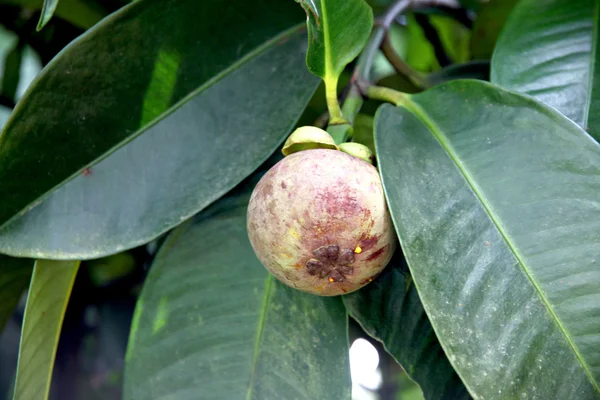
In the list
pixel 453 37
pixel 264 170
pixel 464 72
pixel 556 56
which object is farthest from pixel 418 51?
pixel 264 170

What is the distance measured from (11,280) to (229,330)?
37 cm

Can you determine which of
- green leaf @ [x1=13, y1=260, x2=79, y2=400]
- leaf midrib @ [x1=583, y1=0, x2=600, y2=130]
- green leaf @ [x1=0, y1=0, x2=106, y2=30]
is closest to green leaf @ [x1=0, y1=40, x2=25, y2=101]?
green leaf @ [x1=0, y1=0, x2=106, y2=30]

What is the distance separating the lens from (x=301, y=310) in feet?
2.27

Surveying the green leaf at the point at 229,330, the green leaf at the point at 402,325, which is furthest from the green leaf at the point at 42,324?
the green leaf at the point at 402,325

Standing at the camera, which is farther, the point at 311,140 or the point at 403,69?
the point at 403,69

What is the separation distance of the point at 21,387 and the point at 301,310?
1.19 ft

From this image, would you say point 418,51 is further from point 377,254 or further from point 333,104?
point 377,254

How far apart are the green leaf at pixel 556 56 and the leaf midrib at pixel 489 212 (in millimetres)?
137

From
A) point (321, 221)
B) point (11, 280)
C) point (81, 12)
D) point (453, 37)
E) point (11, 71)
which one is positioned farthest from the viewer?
point (453, 37)

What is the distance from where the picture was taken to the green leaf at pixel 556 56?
2.27ft

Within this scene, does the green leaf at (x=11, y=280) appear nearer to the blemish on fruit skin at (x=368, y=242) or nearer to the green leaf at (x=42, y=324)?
the green leaf at (x=42, y=324)

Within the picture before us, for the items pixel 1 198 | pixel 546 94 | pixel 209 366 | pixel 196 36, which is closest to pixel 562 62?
pixel 546 94

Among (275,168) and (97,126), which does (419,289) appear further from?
(97,126)

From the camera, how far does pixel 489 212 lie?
56 cm
